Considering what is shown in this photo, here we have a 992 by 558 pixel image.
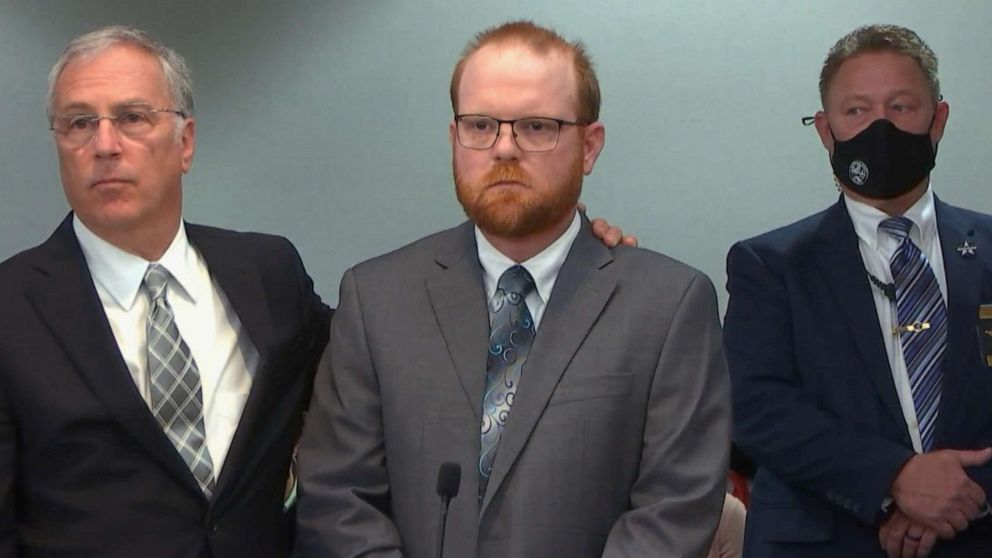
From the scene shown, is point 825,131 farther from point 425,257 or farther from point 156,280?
point 156,280

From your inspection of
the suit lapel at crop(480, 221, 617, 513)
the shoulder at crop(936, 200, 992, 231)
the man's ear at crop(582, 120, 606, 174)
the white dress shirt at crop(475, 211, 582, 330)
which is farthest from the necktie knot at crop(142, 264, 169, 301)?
the shoulder at crop(936, 200, 992, 231)

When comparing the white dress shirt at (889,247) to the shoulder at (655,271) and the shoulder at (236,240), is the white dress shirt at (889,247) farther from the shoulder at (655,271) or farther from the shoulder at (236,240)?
the shoulder at (236,240)

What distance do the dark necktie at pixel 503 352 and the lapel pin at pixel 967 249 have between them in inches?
45.7

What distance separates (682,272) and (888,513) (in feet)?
2.72

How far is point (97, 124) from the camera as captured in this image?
8.42 feet

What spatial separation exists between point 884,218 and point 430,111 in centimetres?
170

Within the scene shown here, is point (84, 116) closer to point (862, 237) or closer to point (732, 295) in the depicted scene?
point (732, 295)

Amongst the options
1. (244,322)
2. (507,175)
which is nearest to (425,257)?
(507,175)

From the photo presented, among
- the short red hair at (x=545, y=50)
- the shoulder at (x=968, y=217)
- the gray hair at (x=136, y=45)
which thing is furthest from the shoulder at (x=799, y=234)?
the gray hair at (x=136, y=45)

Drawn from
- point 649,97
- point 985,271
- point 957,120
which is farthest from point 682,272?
point 957,120

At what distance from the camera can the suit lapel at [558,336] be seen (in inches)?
96.2

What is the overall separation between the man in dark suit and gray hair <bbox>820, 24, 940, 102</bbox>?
56.8 inches

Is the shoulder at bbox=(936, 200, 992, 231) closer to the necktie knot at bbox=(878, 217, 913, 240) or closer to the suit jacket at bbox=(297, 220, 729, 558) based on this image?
the necktie knot at bbox=(878, 217, 913, 240)

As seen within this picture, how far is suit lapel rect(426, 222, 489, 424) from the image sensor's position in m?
→ 2.51
